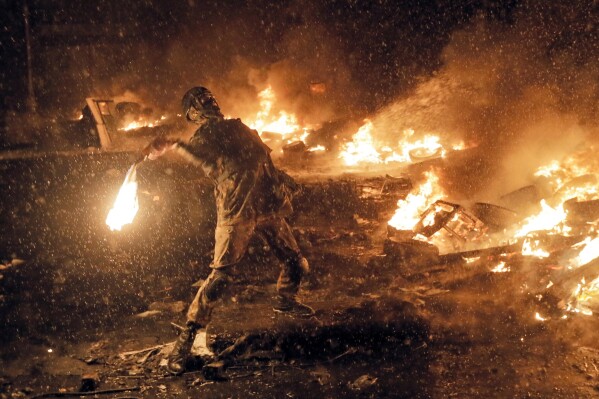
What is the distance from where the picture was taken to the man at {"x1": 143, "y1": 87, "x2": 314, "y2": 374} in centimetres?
434

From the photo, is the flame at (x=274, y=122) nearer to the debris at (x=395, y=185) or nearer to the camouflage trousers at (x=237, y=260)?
the debris at (x=395, y=185)

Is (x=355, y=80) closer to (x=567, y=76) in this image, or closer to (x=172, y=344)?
(x=567, y=76)

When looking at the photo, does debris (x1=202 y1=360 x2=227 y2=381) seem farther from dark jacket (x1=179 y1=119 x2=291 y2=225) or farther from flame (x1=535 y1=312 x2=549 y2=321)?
flame (x1=535 y1=312 x2=549 y2=321)

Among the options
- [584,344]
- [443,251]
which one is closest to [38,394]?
[584,344]

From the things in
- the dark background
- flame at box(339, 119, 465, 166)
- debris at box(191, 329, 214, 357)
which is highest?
the dark background

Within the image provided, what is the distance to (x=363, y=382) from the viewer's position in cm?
391

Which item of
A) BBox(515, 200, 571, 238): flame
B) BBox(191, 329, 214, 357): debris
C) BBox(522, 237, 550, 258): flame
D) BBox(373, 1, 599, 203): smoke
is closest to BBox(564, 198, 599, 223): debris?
BBox(515, 200, 571, 238): flame

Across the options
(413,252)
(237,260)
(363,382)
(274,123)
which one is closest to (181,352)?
(237,260)

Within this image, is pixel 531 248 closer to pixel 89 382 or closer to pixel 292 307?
pixel 292 307

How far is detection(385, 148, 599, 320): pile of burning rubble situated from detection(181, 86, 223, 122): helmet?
3.58 m

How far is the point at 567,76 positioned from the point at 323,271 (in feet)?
26.1

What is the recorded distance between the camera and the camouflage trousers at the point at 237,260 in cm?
435

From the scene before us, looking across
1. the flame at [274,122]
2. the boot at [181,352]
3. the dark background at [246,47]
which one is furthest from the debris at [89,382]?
the dark background at [246,47]

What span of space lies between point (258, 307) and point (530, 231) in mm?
4706
